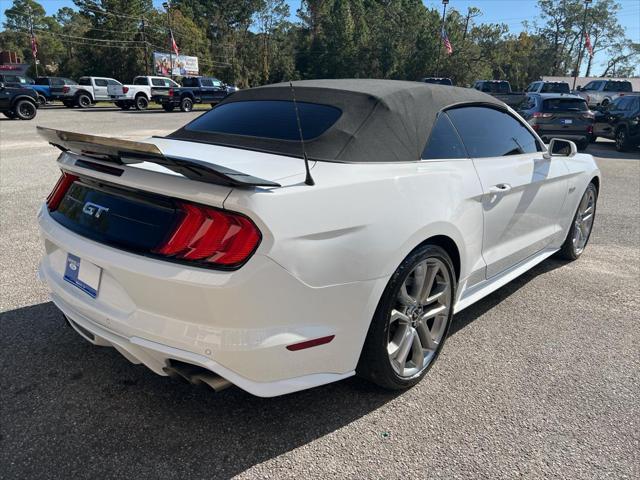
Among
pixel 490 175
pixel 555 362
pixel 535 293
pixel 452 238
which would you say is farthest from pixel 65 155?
pixel 535 293

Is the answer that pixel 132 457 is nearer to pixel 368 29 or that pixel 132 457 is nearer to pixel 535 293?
pixel 535 293

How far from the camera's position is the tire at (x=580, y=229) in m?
4.80

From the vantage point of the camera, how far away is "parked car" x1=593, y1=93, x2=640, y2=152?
14438 millimetres

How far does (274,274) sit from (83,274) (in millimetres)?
1009

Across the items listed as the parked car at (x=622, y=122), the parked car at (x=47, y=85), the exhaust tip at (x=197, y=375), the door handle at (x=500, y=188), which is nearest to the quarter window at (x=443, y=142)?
the door handle at (x=500, y=188)

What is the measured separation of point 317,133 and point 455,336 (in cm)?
169

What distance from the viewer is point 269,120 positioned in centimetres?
305

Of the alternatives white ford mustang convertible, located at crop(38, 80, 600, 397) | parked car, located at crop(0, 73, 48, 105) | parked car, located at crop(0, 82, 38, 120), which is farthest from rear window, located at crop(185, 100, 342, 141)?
parked car, located at crop(0, 73, 48, 105)

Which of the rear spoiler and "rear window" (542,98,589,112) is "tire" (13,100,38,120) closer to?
"rear window" (542,98,589,112)

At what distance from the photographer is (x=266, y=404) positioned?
258 centimetres

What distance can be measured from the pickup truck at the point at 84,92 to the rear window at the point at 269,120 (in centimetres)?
2982

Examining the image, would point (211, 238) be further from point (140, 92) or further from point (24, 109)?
point (140, 92)

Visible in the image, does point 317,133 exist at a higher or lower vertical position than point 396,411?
higher

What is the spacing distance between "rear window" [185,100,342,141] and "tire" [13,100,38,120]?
19957 mm
